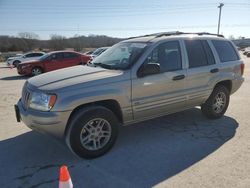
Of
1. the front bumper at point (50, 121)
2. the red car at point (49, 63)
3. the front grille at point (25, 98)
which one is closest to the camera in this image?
the front bumper at point (50, 121)

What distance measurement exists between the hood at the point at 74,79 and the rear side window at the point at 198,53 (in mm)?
1663

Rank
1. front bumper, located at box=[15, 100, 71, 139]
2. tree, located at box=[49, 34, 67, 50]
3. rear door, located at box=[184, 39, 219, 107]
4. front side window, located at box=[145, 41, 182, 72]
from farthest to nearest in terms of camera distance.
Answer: tree, located at box=[49, 34, 67, 50], rear door, located at box=[184, 39, 219, 107], front side window, located at box=[145, 41, 182, 72], front bumper, located at box=[15, 100, 71, 139]

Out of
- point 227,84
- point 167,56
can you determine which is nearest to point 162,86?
point 167,56

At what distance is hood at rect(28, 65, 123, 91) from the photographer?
404 centimetres

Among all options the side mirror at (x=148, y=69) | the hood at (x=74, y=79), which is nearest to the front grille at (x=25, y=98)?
the hood at (x=74, y=79)

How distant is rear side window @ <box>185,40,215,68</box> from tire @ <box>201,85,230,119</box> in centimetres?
70

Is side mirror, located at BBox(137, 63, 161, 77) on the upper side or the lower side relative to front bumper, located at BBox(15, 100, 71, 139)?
upper

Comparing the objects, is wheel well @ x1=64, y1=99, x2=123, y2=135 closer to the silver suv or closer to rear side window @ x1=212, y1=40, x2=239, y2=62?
the silver suv

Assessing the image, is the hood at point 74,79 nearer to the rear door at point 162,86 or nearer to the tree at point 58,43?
the rear door at point 162,86

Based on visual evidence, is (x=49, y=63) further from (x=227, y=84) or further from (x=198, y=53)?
(x=198, y=53)

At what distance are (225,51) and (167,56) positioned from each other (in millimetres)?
1793

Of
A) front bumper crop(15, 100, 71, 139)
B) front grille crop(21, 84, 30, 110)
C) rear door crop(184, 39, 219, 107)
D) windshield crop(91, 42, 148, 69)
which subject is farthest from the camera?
rear door crop(184, 39, 219, 107)

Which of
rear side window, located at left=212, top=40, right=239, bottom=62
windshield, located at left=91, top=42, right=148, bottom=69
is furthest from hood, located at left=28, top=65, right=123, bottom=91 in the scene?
rear side window, located at left=212, top=40, right=239, bottom=62

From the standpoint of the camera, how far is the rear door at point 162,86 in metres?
4.57
